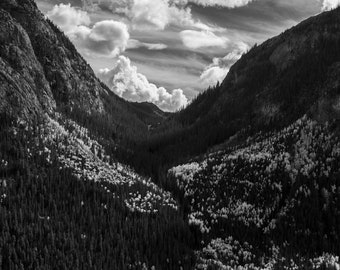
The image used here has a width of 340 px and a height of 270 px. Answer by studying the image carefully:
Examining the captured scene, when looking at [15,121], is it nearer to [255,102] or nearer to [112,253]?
[112,253]

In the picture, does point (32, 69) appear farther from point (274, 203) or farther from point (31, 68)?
point (274, 203)

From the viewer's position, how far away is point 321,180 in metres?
81.2

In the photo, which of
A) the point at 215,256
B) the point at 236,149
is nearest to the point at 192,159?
the point at 236,149

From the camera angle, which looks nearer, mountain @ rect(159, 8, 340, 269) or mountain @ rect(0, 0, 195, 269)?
mountain @ rect(0, 0, 195, 269)

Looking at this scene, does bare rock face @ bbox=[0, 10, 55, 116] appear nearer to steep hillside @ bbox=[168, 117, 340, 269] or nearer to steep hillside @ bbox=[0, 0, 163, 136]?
steep hillside @ bbox=[0, 0, 163, 136]

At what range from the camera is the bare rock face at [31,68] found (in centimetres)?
11062

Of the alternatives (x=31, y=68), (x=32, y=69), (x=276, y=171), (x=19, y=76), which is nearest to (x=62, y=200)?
(x=276, y=171)

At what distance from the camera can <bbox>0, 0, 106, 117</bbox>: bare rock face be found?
363 feet

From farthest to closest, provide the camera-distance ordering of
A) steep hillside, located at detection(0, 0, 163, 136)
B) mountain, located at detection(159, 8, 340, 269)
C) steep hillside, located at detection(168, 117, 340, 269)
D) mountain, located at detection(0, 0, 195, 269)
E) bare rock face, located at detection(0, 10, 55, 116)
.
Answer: steep hillside, located at detection(0, 0, 163, 136) < bare rock face, located at detection(0, 10, 55, 116) < mountain, located at detection(159, 8, 340, 269) < steep hillside, located at detection(168, 117, 340, 269) < mountain, located at detection(0, 0, 195, 269)

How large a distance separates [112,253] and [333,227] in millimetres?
38763

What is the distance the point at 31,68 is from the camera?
141 meters

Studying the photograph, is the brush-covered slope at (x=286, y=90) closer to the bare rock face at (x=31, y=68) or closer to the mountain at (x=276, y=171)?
the mountain at (x=276, y=171)

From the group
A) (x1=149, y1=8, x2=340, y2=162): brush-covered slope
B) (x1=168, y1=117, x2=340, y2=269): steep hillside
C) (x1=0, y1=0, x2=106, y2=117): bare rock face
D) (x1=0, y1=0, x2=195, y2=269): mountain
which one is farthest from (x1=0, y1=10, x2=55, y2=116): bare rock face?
(x1=149, y1=8, x2=340, y2=162): brush-covered slope

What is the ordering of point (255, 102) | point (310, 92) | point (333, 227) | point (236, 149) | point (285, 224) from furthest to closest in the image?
point (255, 102) → point (310, 92) → point (236, 149) → point (285, 224) → point (333, 227)
